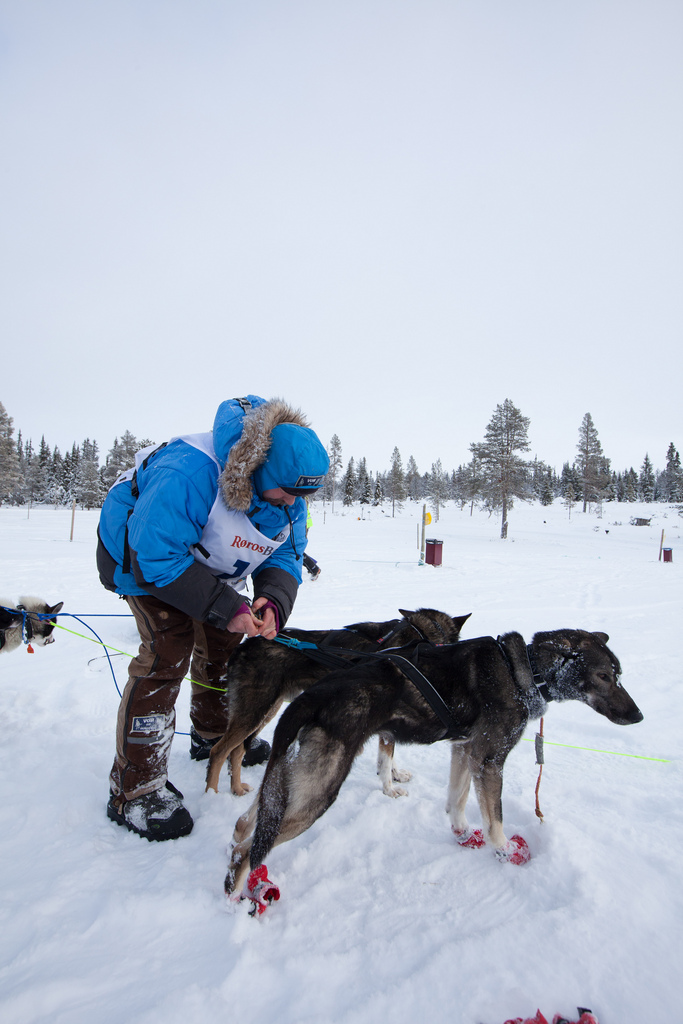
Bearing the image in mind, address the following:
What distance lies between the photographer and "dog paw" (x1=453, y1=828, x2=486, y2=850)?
2451 millimetres

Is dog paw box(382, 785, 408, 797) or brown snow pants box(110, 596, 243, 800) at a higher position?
brown snow pants box(110, 596, 243, 800)

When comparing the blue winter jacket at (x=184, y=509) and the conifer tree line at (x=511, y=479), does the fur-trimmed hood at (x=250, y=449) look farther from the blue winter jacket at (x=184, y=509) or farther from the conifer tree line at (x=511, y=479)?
the conifer tree line at (x=511, y=479)

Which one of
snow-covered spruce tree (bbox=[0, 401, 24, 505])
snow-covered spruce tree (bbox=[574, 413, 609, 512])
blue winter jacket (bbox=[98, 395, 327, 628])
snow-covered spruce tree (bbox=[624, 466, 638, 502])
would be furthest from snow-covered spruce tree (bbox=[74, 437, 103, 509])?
snow-covered spruce tree (bbox=[624, 466, 638, 502])

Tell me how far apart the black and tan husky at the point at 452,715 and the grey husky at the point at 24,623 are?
292cm

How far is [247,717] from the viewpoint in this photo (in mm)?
2799

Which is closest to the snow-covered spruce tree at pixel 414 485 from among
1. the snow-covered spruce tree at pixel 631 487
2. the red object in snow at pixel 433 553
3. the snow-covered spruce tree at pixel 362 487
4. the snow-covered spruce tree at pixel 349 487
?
the snow-covered spruce tree at pixel 362 487

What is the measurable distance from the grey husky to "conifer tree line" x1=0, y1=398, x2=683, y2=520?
9443mm

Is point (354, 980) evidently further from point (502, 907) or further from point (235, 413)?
point (235, 413)

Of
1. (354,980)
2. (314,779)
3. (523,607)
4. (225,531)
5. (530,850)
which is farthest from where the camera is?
(523,607)

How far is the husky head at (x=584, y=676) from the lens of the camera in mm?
2590

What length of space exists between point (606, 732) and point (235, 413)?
3.68 metres

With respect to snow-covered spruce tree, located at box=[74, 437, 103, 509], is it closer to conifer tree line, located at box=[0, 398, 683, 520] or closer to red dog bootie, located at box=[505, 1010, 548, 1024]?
conifer tree line, located at box=[0, 398, 683, 520]

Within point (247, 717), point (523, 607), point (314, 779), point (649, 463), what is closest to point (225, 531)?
point (247, 717)

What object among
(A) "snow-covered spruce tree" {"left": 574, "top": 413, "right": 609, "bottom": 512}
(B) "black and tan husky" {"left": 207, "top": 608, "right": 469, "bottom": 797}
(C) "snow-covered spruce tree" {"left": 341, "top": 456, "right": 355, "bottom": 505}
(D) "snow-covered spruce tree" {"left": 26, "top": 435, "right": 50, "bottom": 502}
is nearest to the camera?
(B) "black and tan husky" {"left": 207, "top": 608, "right": 469, "bottom": 797}
